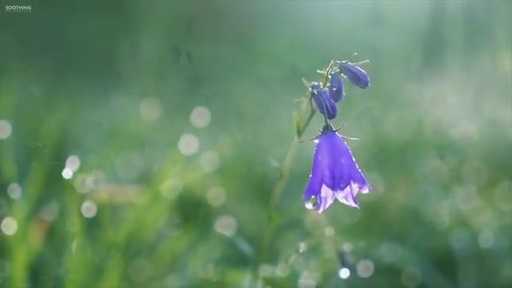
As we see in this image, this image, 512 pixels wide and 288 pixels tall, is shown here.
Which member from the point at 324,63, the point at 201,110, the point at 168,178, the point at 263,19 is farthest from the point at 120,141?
the point at 263,19

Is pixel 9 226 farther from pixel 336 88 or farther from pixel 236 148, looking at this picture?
pixel 236 148

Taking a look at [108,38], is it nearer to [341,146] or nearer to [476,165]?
[476,165]

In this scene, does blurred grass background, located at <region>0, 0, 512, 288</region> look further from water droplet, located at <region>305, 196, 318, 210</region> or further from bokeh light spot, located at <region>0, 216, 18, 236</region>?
water droplet, located at <region>305, 196, 318, 210</region>

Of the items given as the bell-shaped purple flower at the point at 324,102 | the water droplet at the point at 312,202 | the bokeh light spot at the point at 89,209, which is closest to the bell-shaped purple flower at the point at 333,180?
the water droplet at the point at 312,202

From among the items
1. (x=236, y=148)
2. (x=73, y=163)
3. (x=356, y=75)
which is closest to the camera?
(x=356, y=75)

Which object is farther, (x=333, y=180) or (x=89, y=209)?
(x=89, y=209)

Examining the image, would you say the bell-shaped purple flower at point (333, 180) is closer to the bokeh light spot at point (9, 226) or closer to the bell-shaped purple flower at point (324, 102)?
the bell-shaped purple flower at point (324, 102)

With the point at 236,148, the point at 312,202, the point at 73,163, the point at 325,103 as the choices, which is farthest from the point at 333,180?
the point at 236,148
